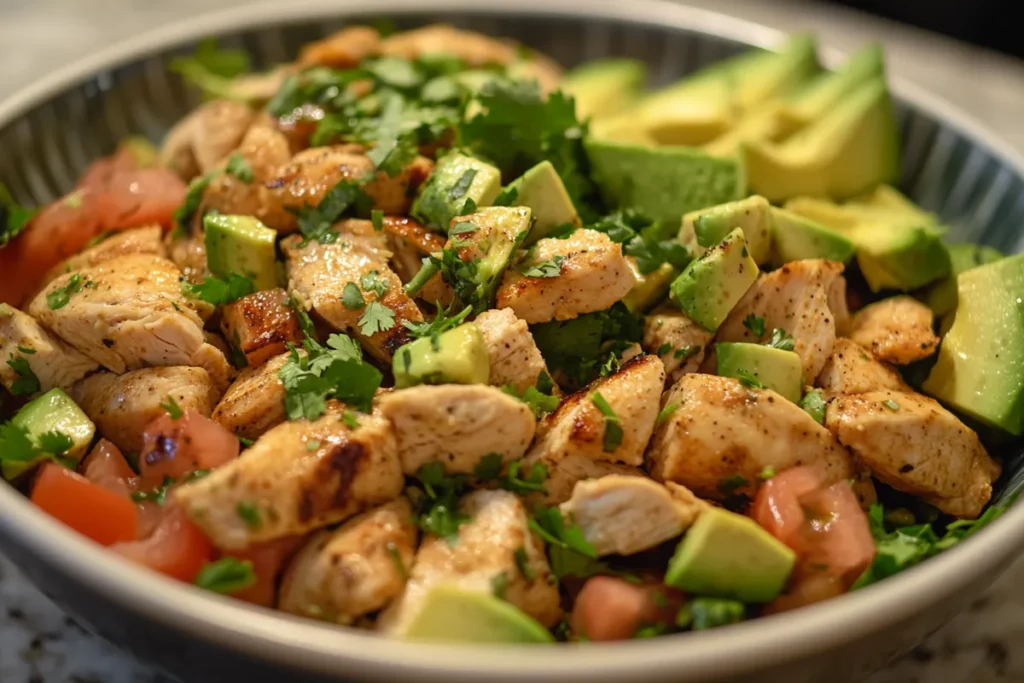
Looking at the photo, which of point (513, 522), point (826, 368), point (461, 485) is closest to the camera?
point (513, 522)

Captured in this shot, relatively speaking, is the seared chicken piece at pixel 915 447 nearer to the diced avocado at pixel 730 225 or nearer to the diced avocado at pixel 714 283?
the diced avocado at pixel 714 283

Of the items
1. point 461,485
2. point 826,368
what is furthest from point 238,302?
point 826,368

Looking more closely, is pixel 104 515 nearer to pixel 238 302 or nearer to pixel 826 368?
pixel 238 302

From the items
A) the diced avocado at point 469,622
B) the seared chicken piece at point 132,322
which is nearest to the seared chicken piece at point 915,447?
the diced avocado at point 469,622

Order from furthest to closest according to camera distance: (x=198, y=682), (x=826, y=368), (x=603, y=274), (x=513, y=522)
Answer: (x=826, y=368)
(x=603, y=274)
(x=513, y=522)
(x=198, y=682)

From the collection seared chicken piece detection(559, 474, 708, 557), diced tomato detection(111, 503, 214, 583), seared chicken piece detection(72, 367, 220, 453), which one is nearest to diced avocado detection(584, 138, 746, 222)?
seared chicken piece detection(559, 474, 708, 557)
